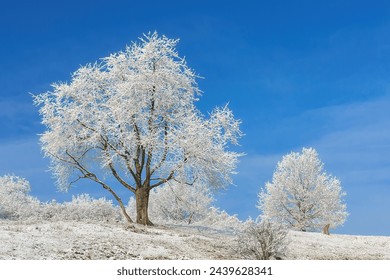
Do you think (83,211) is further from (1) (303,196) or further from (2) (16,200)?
(1) (303,196)

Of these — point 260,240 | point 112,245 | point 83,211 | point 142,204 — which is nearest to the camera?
point 112,245

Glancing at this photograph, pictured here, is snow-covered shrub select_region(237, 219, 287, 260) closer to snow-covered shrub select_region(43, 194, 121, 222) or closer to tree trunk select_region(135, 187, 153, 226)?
tree trunk select_region(135, 187, 153, 226)

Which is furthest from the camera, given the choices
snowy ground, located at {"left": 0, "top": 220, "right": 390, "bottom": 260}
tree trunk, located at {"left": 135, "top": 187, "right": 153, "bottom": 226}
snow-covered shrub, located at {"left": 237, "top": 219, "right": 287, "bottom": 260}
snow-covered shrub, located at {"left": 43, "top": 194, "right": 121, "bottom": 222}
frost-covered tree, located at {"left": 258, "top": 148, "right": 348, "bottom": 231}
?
frost-covered tree, located at {"left": 258, "top": 148, "right": 348, "bottom": 231}

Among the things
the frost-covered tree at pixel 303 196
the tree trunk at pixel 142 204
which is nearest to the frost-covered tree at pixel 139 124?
the tree trunk at pixel 142 204

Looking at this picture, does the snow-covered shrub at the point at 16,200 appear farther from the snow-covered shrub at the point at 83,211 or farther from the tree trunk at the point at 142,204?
the tree trunk at the point at 142,204

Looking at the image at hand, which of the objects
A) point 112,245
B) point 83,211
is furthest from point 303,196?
point 112,245

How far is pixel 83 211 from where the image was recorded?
120 feet

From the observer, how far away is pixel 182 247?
19.4 metres

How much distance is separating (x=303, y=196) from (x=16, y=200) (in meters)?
22.1

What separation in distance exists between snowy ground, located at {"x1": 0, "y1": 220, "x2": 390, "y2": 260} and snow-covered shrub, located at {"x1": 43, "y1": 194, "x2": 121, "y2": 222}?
11.8 m

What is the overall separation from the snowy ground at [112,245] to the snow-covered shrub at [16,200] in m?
13.4

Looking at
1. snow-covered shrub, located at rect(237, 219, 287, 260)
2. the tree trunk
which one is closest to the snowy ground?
snow-covered shrub, located at rect(237, 219, 287, 260)

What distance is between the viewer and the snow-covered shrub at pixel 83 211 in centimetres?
3360

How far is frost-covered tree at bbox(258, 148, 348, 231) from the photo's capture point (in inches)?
1610
